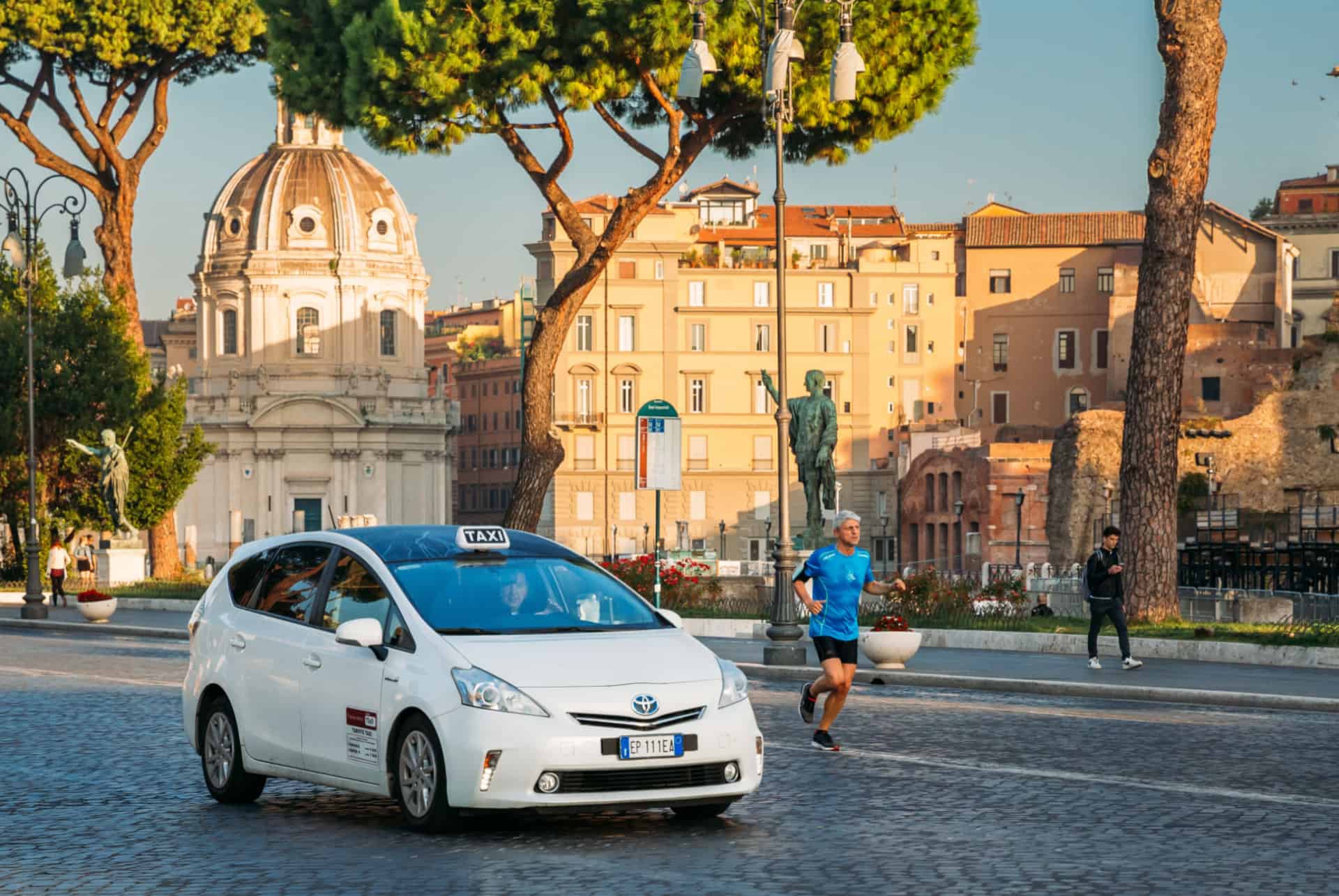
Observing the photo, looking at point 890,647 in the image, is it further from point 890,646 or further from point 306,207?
point 306,207

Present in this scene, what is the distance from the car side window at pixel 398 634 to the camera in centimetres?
1015

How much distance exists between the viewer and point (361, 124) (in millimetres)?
33000

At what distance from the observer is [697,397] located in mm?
103250

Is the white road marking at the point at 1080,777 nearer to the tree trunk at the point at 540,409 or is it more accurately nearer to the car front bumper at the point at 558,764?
the car front bumper at the point at 558,764

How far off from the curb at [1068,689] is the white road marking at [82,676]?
5821 mm

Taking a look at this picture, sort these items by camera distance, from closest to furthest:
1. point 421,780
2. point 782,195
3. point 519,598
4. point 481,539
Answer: point 421,780 → point 519,598 → point 481,539 → point 782,195

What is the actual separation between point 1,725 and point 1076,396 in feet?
313

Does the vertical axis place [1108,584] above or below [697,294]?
below

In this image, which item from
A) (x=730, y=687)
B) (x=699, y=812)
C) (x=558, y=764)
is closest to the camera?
(x=558, y=764)

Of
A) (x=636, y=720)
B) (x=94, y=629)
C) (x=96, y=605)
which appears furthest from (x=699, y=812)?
(x=96, y=605)

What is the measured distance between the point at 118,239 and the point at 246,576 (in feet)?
114

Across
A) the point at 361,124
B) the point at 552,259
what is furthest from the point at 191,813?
the point at 552,259

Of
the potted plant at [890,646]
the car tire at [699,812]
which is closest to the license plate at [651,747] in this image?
the car tire at [699,812]

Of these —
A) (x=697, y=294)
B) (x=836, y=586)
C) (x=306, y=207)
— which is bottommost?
(x=836, y=586)
